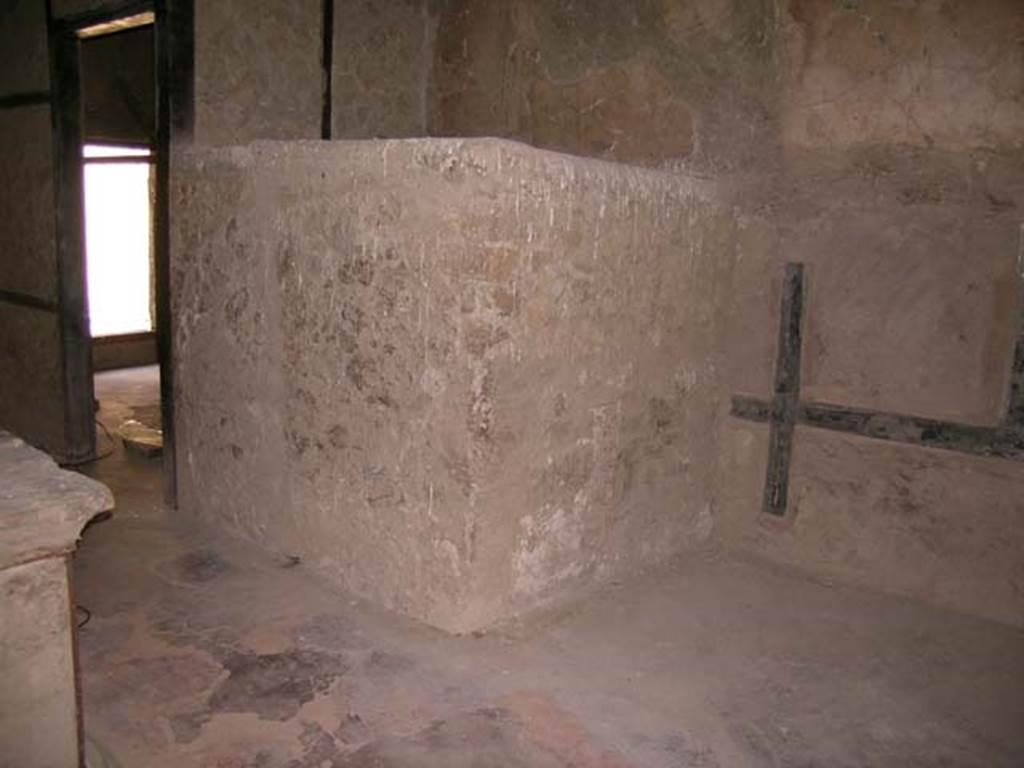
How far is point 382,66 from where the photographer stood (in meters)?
3.66

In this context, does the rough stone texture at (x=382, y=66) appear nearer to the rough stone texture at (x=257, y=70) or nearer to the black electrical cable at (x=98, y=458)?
the rough stone texture at (x=257, y=70)

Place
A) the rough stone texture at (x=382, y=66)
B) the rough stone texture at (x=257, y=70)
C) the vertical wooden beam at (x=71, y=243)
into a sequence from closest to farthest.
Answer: the rough stone texture at (x=257, y=70) → the rough stone texture at (x=382, y=66) → the vertical wooden beam at (x=71, y=243)

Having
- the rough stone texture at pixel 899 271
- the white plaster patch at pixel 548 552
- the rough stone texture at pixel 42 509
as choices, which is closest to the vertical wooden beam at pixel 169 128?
the white plaster patch at pixel 548 552

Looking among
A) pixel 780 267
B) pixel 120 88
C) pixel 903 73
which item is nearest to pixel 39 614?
pixel 780 267

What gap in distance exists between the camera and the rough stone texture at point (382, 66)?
3510mm

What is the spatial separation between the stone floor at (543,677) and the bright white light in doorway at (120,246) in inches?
182

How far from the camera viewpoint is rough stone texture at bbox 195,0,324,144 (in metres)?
3.08

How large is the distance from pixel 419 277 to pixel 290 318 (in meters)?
0.65

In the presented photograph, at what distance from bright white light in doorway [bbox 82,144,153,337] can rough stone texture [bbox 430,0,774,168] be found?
432cm

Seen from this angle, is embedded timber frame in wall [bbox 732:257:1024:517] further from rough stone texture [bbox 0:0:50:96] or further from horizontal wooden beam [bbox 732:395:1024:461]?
rough stone texture [bbox 0:0:50:96]

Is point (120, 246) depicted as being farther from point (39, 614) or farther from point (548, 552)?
point (39, 614)

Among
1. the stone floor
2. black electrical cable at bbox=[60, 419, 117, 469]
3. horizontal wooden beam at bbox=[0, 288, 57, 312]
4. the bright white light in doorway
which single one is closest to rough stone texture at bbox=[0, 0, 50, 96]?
horizontal wooden beam at bbox=[0, 288, 57, 312]

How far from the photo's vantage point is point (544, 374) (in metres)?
2.43

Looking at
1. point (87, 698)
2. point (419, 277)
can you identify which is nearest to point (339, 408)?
point (419, 277)
